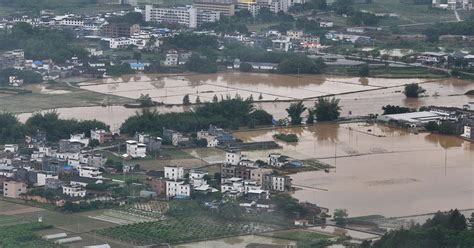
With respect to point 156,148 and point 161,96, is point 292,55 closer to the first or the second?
point 161,96

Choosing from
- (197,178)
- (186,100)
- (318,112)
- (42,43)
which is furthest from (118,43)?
(197,178)

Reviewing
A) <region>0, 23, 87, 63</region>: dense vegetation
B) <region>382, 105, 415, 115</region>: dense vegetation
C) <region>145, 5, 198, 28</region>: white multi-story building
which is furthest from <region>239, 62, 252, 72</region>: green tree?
<region>145, 5, 198, 28</region>: white multi-story building

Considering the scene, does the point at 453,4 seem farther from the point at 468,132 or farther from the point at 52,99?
the point at 468,132

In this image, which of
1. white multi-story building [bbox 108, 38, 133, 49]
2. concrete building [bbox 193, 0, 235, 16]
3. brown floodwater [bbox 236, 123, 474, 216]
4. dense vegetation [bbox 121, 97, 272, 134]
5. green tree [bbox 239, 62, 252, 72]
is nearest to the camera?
Answer: brown floodwater [bbox 236, 123, 474, 216]

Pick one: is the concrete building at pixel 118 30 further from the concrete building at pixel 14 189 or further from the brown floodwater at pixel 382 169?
the concrete building at pixel 14 189

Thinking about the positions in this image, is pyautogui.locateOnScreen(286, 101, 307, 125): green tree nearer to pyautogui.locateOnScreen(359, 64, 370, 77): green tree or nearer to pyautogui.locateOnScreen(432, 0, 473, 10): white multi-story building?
pyautogui.locateOnScreen(359, 64, 370, 77): green tree

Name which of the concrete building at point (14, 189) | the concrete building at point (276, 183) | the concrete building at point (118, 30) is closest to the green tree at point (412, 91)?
the concrete building at point (276, 183)
